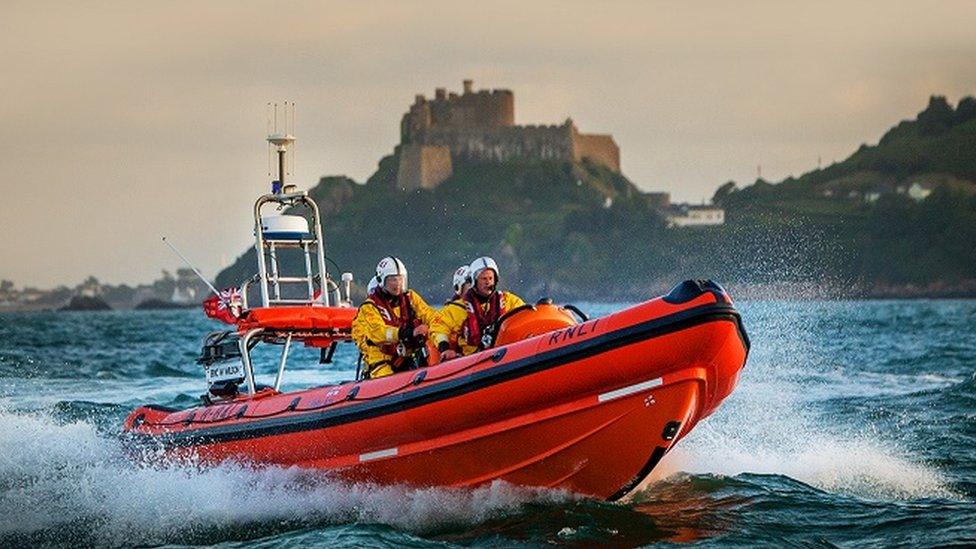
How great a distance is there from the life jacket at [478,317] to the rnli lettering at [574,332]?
1.13 metres

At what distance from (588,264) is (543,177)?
2267cm

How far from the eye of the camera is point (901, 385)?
21.6 m

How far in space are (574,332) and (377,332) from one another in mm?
1898

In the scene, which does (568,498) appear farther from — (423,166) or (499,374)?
(423,166)

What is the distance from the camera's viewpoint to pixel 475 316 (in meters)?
11.7

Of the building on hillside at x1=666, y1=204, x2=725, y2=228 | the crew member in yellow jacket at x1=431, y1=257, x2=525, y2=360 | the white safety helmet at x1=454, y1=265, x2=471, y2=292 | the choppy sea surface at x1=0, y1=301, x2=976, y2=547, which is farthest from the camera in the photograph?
the building on hillside at x1=666, y1=204, x2=725, y2=228

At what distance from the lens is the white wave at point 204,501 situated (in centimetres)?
1105

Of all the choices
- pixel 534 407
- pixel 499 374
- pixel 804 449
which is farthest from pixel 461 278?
pixel 804 449

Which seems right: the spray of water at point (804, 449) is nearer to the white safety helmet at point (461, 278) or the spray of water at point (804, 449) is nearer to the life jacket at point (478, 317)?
the life jacket at point (478, 317)

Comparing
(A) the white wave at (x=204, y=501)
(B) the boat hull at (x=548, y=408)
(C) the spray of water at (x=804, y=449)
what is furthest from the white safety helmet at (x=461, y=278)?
(C) the spray of water at (x=804, y=449)

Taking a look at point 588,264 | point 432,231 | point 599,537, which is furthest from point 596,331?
point 432,231

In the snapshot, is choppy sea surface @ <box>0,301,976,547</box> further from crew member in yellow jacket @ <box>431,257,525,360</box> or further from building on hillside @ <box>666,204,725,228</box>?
building on hillside @ <box>666,204,725,228</box>

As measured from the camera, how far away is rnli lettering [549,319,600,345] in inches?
413

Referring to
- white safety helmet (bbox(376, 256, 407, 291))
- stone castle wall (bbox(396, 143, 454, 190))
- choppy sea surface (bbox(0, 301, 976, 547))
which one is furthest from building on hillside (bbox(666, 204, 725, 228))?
white safety helmet (bbox(376, 256, 407, 291))
